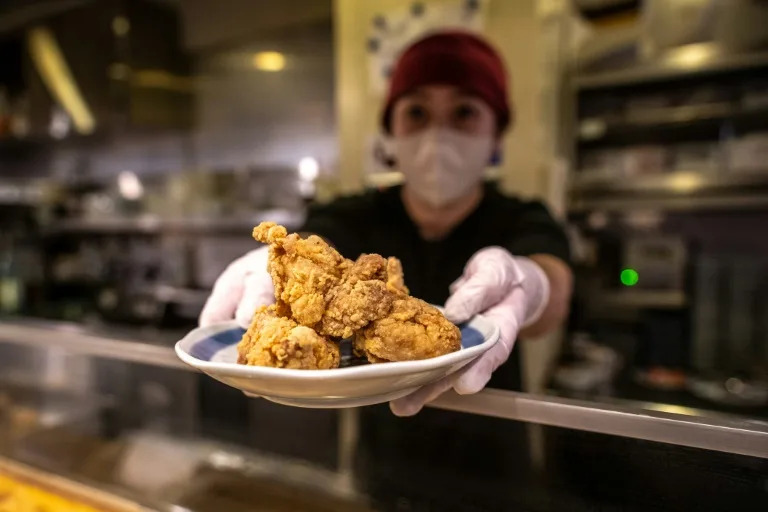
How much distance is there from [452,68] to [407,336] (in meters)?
0.78

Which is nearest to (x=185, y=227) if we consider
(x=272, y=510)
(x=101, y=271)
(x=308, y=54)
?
(x=101, y=271)

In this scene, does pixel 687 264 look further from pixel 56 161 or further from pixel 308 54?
pixel 56 161

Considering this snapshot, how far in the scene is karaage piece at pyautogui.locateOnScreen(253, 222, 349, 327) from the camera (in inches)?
→ 21.6

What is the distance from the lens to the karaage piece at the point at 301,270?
1.80 ft

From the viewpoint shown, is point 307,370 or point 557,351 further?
point 557,351

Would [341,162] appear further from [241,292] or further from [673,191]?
[673,191]

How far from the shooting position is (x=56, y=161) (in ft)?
12.2

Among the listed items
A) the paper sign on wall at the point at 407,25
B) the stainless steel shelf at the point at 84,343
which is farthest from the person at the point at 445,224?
the paper sign on wall at the point at 407,25

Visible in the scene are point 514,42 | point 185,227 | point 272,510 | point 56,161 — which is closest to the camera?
point 272,510

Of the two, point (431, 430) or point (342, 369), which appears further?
point (431, 430)

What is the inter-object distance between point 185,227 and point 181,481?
7.22 feet

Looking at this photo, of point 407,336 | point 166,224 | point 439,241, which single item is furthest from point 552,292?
→ point 166,224

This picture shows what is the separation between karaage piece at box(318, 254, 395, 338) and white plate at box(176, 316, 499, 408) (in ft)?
0.16

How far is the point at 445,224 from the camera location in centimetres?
116
